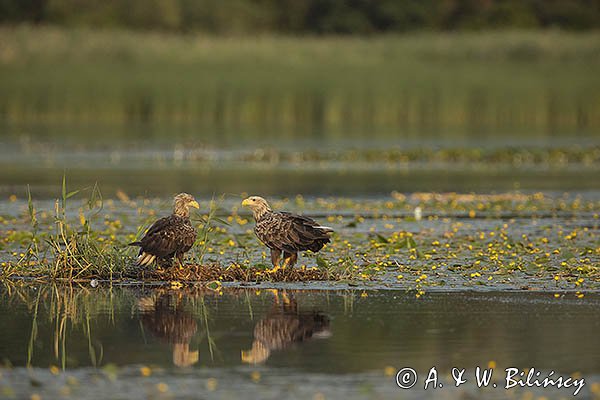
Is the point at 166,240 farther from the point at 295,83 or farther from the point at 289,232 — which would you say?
the point at 295,83

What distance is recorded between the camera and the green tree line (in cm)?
7344

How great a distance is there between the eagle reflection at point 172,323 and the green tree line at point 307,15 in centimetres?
6007

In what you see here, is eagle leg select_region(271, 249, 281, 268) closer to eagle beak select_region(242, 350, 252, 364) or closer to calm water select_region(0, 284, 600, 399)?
calm water select_region(0, 284, 600, 399)

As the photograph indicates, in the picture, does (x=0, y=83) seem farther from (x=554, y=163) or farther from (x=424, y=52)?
(x=554, y=163)

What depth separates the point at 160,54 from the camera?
54938 millimetres

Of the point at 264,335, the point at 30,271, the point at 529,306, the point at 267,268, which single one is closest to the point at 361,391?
the point at 264,335

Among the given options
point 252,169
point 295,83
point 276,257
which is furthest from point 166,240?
point 295,83

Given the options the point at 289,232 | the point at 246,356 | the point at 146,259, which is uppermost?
the point at 289,232

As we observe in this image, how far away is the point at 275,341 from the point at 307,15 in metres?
67.9

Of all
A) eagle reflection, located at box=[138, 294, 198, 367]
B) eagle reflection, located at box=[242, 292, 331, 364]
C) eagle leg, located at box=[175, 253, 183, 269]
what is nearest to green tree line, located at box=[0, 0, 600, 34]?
eagle leg, located at box=[175, 253, 183, 269]

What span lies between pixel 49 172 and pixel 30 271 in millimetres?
16388

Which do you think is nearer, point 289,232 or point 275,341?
point 275,341

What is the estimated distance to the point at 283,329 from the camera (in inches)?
437

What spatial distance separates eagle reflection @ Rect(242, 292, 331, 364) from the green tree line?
60.9 meters
